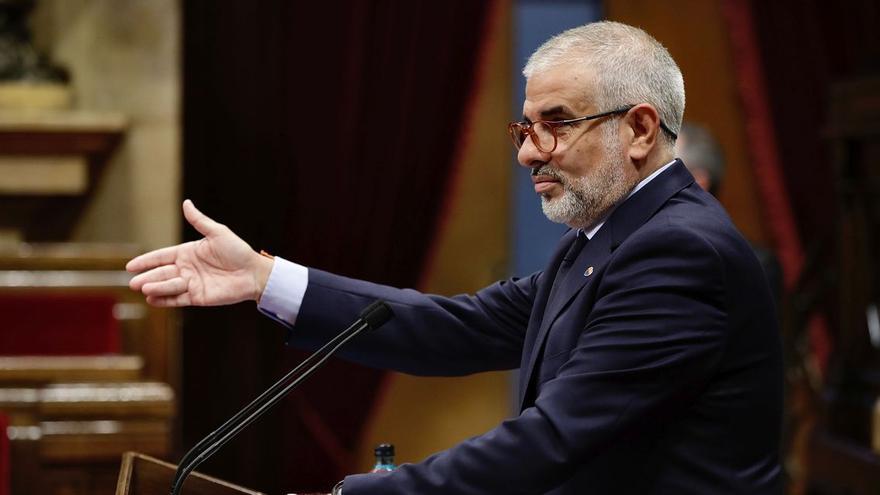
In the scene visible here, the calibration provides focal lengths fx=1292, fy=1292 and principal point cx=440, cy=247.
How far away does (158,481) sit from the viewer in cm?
217

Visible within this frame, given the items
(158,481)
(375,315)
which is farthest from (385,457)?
(158,481)

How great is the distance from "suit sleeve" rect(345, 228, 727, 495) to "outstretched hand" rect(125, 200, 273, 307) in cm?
60

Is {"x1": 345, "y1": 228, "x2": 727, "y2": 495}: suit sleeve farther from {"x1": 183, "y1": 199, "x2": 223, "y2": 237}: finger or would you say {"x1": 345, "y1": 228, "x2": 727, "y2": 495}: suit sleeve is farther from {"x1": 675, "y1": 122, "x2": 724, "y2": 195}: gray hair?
{"x1": 675, "y1": 122, "x2": 724, "y2": 195}: gray hair

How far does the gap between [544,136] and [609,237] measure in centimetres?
21

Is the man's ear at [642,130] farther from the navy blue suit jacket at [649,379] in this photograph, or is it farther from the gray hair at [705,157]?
the gray hair at [705,157]

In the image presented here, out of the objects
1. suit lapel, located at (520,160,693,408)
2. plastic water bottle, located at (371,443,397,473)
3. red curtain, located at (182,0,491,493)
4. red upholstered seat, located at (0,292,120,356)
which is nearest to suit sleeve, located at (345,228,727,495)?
suit lapel, located at (520,160,693,408)

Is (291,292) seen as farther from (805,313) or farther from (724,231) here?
(805,313)

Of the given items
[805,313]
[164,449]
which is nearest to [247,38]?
[164,449]

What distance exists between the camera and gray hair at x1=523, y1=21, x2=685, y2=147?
2.24 metres

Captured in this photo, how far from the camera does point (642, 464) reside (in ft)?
6.82

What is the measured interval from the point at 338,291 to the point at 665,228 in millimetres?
783

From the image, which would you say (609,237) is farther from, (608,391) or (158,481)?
(158,481)

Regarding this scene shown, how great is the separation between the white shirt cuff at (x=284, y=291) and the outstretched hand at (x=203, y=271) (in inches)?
0.8

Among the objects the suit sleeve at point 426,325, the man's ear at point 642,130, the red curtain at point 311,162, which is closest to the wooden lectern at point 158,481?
the suit sleeve at point 426,325
